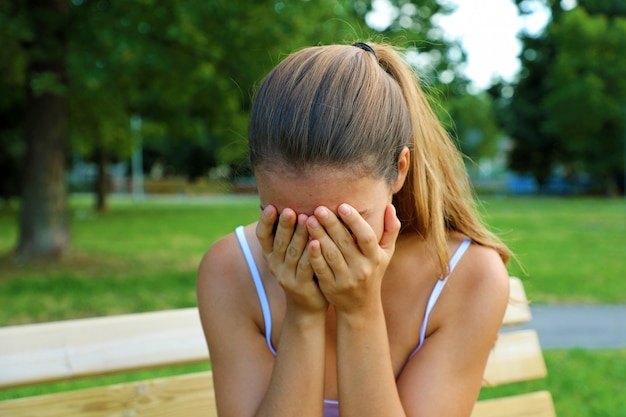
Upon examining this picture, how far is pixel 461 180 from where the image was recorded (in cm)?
203

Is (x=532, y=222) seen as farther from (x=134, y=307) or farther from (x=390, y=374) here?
(x=390, y=374)

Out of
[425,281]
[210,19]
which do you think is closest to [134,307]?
[210,19]

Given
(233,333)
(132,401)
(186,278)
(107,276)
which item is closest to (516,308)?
(233,333)

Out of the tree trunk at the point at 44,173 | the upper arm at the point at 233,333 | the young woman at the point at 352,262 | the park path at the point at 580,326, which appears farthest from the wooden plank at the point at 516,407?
the tree trunk at the point at 44,173

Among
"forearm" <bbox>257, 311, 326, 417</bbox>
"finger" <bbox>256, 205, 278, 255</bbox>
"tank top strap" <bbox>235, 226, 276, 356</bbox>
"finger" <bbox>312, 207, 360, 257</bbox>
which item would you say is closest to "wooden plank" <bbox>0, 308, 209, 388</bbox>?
"tank top strap" <bbox>235, 226, 276, 356</bbox>

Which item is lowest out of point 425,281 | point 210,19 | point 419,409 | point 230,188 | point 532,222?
point 532,222

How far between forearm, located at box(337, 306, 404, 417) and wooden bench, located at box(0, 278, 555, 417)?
2.08 feet

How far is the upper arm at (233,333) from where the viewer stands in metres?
1.76

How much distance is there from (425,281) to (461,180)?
340 mm

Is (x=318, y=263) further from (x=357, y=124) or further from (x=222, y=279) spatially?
(x=222, y=279)

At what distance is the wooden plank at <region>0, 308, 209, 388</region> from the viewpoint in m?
1.86

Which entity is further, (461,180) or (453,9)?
(453,9)

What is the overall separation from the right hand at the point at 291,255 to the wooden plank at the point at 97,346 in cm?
61

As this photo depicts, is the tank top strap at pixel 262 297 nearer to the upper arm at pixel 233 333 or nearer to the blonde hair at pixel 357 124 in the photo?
the upper arm at pixel 233 333
